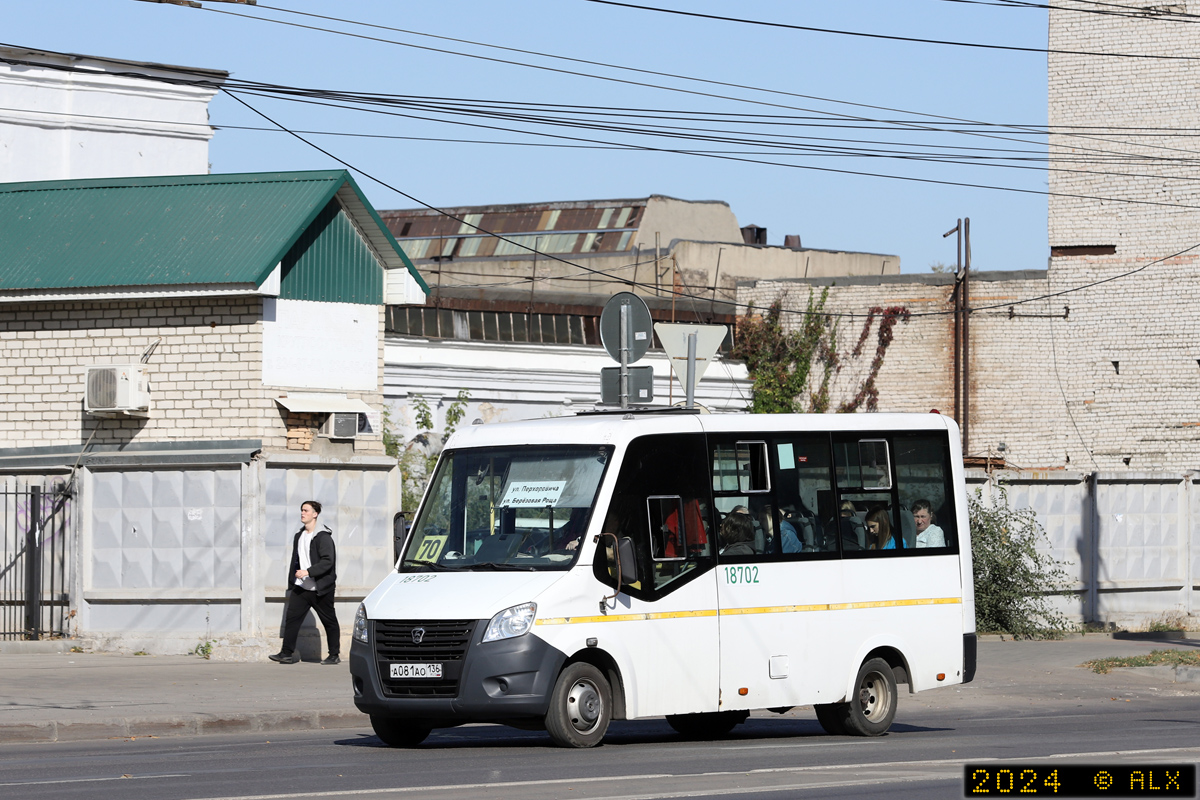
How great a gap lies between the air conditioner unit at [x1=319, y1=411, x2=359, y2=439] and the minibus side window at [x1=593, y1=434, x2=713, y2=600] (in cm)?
917

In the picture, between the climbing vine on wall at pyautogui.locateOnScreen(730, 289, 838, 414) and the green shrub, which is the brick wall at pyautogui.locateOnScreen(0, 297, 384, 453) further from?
the climbing vine on wall at pyautogui.locateOnScreen(730, 289, 838, 414)

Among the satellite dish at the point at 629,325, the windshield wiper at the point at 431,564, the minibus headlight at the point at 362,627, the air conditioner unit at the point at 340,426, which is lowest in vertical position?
the minibus headlight at the point at 362,627

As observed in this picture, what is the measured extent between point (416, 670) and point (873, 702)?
13.7 ft

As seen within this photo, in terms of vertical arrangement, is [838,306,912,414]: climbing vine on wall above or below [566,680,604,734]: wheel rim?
above

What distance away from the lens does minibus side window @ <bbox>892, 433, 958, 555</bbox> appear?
14.2m

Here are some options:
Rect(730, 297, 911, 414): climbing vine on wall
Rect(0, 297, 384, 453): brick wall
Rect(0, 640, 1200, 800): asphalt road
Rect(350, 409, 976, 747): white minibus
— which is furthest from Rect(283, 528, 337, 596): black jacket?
Rect(730, 297, 911, 414): climbing vine on wall

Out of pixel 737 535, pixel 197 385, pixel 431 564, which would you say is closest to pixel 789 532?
pixel 737 535

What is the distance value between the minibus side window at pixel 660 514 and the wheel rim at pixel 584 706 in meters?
0.77

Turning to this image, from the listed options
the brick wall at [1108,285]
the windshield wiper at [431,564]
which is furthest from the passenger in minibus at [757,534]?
the brick wall at [1108,285]

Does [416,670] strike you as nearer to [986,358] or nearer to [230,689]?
[230,689]

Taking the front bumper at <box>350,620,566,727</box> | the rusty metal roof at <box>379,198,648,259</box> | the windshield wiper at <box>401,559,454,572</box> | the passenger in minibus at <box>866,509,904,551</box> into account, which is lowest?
the front bumper at <box>350,620,566,727</box>

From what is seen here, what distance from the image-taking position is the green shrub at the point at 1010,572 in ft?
72.9

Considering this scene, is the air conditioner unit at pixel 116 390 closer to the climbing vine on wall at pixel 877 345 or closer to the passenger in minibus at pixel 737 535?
the passenger in minibus at pixel 737 535

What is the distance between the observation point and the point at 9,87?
32250 mm
